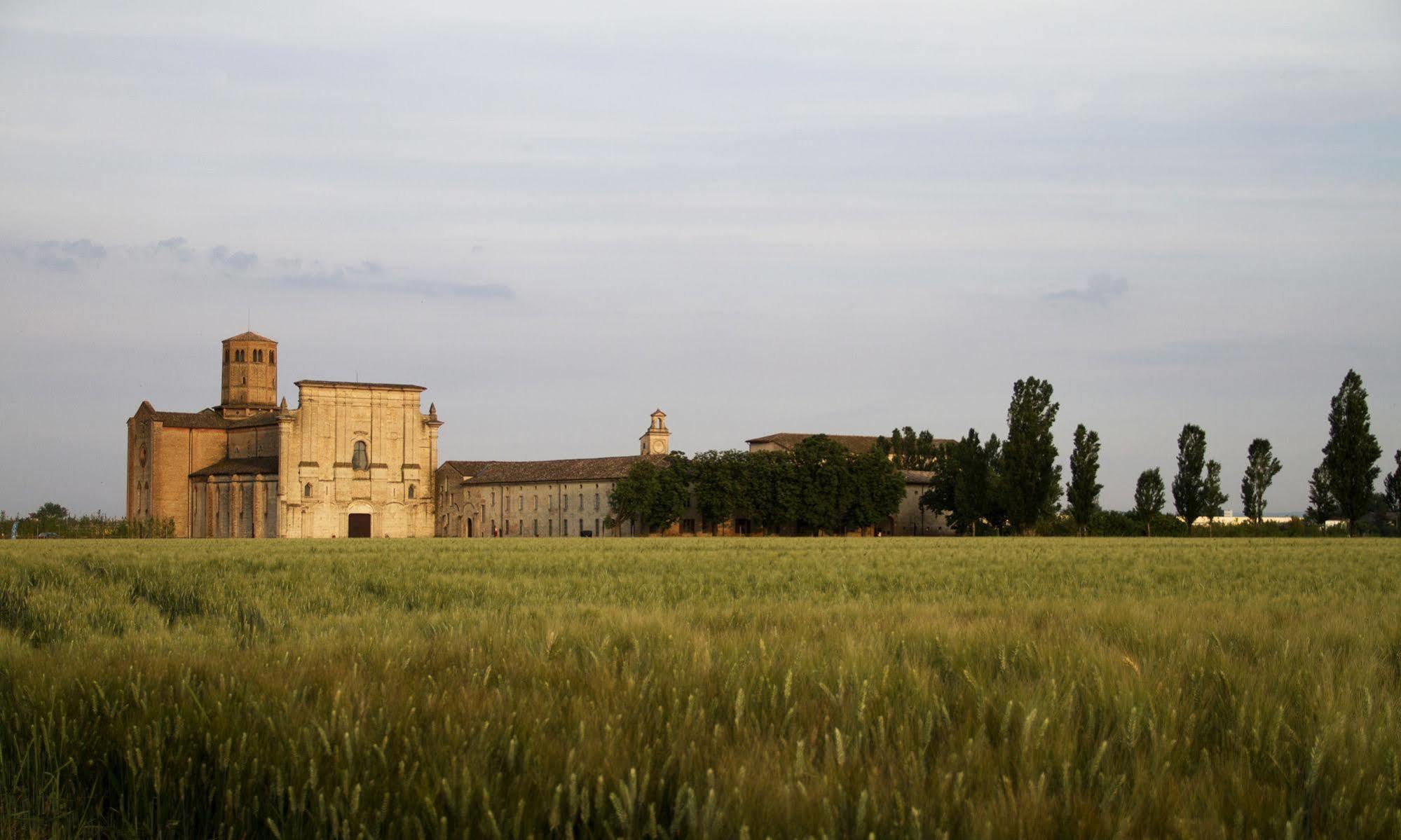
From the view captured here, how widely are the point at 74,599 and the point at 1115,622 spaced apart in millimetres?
11767

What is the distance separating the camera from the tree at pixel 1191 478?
8756 cm

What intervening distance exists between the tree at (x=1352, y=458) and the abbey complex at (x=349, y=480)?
121ft

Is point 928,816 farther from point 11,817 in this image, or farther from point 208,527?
point 208,527

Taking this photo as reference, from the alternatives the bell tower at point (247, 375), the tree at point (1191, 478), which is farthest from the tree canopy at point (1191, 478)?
the bell tower at point (247, 375)

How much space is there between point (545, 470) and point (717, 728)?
99.3 meters

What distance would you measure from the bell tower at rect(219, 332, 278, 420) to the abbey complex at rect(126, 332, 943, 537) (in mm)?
4049

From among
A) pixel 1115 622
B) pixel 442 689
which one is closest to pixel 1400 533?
pixel 1115 622

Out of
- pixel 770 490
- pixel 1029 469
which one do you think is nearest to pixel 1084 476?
pixel 1029 469

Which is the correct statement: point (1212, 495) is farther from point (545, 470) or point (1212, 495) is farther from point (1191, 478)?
point (545, 470)

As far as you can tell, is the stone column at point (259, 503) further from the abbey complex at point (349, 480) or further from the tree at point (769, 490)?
the tree at point (769, 490)

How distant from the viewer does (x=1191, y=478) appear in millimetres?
88250

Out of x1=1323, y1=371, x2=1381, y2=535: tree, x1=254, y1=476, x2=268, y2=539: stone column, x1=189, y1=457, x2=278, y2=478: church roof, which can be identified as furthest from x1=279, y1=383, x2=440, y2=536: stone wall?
x1=1323, y1=371, x2=1381, y2=535: tree

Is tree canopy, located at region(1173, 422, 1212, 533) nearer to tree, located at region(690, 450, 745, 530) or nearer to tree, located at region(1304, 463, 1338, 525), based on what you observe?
tree, located at region(1304, 463, 1338, 525)

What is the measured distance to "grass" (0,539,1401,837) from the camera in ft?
11.9
